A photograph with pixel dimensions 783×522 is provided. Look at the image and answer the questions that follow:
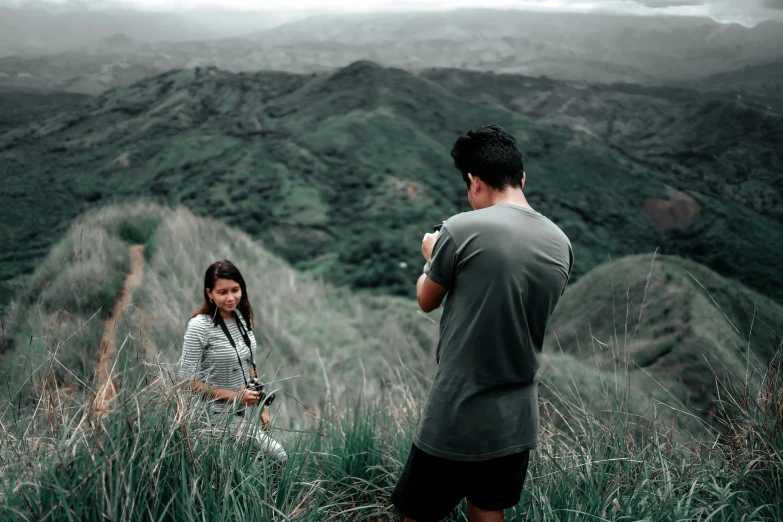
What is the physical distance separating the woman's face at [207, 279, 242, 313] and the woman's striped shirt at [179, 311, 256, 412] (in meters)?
0.08

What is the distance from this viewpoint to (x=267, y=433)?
7.20 ft

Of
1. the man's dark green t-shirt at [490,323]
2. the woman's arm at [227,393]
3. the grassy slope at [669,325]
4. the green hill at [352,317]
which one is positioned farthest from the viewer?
the grassy slope at [669,325]

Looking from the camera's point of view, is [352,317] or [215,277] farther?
[352,317]

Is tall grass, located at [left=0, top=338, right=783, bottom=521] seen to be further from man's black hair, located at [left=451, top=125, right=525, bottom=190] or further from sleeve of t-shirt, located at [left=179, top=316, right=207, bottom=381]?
man's black hair, located at [left=451, top=125, right=525, bottom=190]

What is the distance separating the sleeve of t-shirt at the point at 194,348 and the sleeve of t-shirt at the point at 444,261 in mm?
1147

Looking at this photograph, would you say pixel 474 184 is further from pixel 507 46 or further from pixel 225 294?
pixel 507 46

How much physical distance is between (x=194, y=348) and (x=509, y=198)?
4.67 ft

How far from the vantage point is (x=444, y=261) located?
1486 mm

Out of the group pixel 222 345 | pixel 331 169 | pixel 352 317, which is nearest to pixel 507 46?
pixel 331 169

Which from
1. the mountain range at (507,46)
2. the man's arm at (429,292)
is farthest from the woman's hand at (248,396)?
the mountain range at (507,46)

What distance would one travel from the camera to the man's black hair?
1.54 metres

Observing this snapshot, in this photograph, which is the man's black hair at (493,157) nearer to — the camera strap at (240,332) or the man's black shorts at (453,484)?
the man's black shorts at (453,484)

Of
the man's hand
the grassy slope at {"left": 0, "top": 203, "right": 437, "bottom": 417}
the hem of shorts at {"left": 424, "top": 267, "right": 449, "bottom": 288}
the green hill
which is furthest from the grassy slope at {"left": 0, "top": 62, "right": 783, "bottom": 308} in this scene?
the hem of shorts at {"left": 424, "top": 267, "right": 449, "bottom": 288}

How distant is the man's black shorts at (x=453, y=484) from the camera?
1587 mm
